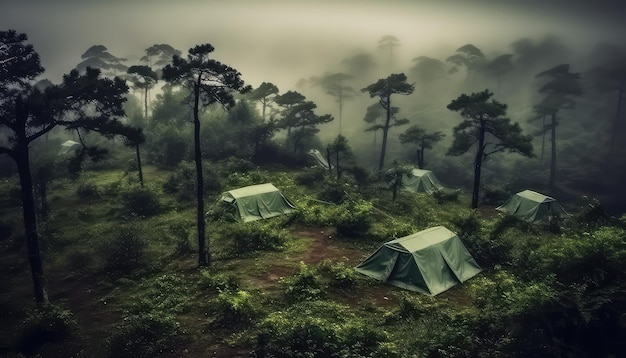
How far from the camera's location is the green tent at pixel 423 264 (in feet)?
54.9

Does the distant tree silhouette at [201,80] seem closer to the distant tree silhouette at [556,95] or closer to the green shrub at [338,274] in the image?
the green shrub at [338,274]

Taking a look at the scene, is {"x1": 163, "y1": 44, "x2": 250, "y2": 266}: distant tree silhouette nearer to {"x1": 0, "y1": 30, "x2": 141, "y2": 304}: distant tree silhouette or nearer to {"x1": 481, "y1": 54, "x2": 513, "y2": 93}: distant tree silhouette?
{"x1": 0, "y1": 30, "x2": 141, "y2": 304}: distant tree silhouette

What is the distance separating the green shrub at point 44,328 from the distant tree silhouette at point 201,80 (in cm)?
660

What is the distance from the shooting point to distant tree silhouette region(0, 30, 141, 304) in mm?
14672

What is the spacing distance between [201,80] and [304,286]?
1120cm

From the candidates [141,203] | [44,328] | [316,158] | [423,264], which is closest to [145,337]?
[44,328]

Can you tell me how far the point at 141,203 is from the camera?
95.0ft

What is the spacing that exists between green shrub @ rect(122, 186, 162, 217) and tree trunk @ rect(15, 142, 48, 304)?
12466 millimetres

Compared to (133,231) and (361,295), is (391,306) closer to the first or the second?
(361,295)

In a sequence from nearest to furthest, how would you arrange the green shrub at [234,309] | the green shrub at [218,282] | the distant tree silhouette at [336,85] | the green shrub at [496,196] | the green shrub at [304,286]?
1. the green shrub at [234,309]
2. the green shrub at [304,286]
3. the green shrub at [218,282]
4. the green shrub at [496,196]
5. the distant tree silhouette at [336,85]

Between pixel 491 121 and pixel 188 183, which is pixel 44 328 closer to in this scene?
pixel 188 183

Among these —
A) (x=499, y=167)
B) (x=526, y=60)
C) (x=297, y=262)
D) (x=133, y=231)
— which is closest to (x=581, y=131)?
(x=499, y=167)

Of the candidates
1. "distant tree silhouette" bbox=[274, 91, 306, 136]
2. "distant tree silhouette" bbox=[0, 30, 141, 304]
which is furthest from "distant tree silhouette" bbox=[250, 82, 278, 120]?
"distant tree silhouette" bbox=[0, 30, 141, 304]

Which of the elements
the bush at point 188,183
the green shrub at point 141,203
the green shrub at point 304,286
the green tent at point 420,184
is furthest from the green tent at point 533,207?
the green shrub at point 141,203
